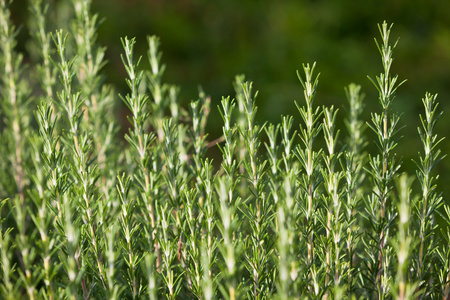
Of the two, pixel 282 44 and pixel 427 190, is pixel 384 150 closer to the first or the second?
pixel 427 190

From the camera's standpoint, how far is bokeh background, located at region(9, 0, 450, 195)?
2.20 metres

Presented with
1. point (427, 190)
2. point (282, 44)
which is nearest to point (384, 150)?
point (427, 190)

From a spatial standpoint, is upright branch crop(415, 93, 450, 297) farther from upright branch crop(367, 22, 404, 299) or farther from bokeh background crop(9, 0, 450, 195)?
bokeh background crop(9, 0, 450, 195)

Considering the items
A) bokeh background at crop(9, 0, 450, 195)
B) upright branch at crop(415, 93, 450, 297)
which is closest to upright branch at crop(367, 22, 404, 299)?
upright branch at crop(415, 93, 450, 297)

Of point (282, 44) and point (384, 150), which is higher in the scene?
point (282, 44)

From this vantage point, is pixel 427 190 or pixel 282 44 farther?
pixel 282 44

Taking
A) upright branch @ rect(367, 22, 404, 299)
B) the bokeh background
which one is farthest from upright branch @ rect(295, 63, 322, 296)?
the bokeh background

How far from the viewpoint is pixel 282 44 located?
2475mm

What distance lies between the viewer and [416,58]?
232 cm

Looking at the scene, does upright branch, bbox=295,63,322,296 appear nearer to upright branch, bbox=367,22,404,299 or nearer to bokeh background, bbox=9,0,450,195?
upright branch, bbox=367,22,404,299

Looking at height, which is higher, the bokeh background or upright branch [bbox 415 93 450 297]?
the bokeh background

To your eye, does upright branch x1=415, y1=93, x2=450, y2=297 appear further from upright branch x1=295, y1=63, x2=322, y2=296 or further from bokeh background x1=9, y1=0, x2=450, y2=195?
bokeh background x1=9, y1=0, x2=450, y2=195

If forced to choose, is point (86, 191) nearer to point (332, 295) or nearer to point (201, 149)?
point (201, 149)

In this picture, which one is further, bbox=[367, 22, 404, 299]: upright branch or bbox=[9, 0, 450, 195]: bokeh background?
bbox=[9, 0, 450, 195]: bokeh background
